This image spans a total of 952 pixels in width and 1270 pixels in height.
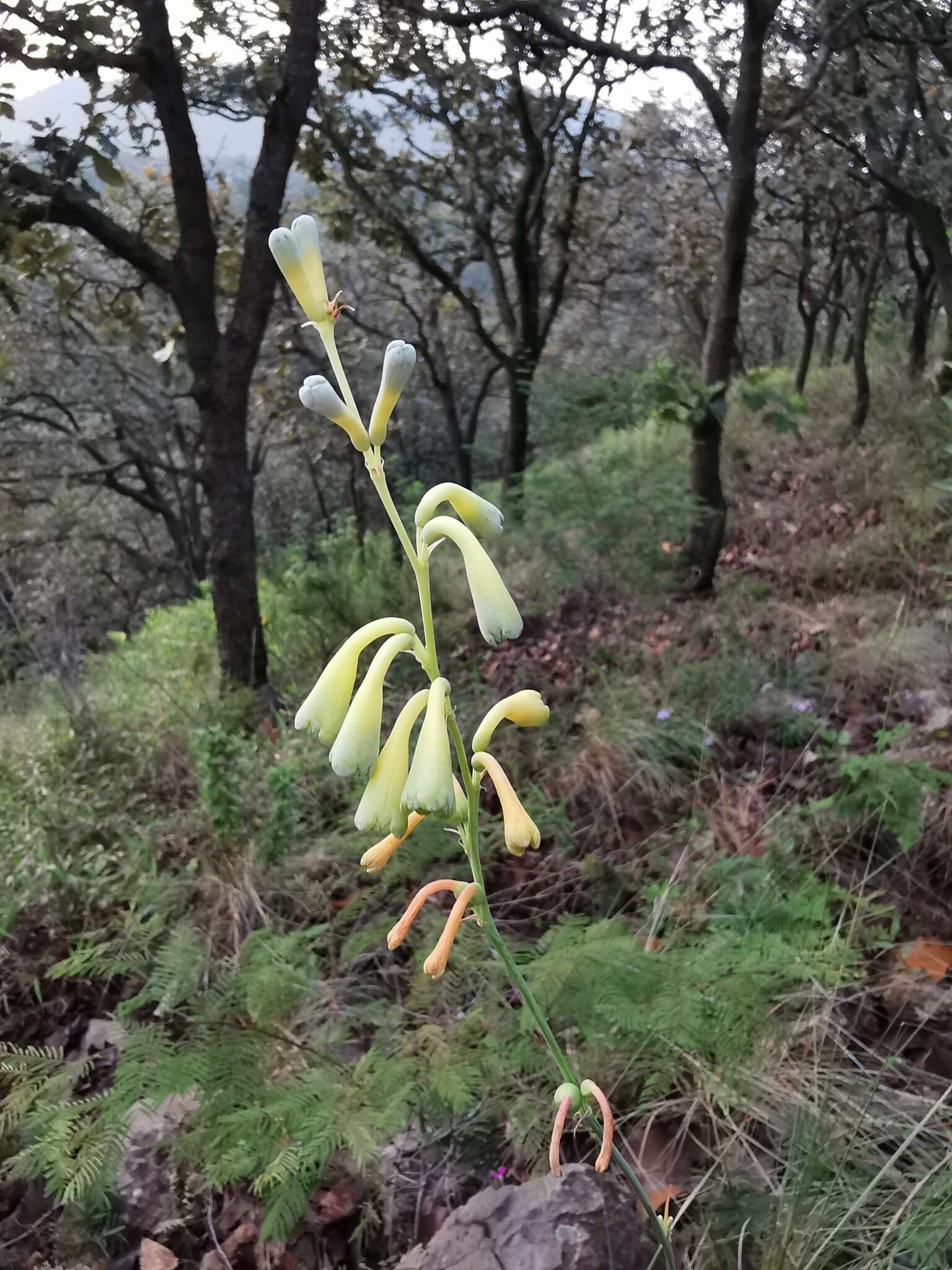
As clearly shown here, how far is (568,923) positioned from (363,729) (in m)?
1.44

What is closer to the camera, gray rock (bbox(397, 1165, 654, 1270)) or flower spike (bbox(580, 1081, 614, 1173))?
flower spike (bbox(580, 1081, 614, 1173))

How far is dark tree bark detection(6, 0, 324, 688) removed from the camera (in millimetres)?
3906

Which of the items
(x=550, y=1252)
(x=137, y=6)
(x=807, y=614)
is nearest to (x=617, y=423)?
(x=807, y=614)

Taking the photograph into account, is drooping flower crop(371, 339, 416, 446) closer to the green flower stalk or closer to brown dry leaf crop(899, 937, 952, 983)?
the green flower stalk

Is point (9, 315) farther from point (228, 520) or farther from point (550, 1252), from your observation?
point (550, 1252)

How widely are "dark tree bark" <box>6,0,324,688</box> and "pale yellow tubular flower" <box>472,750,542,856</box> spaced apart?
3.53 metres

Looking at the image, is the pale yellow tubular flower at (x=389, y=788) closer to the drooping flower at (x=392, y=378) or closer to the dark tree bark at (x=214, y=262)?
the drooping flower at (x=392, y=378)

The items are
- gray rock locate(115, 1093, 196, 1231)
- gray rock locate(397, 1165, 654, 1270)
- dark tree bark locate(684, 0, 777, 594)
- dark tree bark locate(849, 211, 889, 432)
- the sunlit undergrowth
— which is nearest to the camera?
gray rock locate(397, 1165, 654, 1270)

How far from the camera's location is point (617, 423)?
7.20 m

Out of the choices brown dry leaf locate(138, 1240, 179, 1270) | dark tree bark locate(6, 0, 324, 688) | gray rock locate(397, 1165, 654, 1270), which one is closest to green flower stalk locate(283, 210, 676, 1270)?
gray rock locate(397, 1165, 654, 1270)

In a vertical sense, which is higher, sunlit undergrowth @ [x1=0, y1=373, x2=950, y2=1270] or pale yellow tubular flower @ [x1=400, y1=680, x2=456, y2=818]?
pale yellow tubular flower @ [x1=400, y1=680, x2=456, y2=818]

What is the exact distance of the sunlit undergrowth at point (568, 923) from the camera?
1770 millimetres

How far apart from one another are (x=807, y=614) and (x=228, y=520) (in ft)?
10.6

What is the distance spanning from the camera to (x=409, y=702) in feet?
3.59
